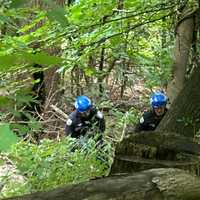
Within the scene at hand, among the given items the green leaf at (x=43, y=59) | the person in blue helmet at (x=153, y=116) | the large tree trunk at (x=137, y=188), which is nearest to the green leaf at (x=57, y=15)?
the green leaf at (x=43, y=59)

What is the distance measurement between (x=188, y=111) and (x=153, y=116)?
8.11 ft

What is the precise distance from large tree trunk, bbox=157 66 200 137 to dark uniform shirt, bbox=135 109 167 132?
2091mm

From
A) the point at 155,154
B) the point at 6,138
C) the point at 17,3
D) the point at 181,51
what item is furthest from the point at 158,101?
the point at 6,138

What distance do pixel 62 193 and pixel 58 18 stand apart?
42.4 inches

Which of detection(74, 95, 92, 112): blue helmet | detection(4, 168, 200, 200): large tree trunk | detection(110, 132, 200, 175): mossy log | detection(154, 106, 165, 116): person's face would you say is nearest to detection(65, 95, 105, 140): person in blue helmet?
detection(74, 95, 92, 112): blue helmet

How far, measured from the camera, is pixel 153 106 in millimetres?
7316

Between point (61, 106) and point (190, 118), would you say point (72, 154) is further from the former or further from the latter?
point (61, 106)

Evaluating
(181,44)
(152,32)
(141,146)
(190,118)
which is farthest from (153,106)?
(141,146)

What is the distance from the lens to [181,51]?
8477 mm

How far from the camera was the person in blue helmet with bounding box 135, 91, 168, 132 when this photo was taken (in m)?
6.98

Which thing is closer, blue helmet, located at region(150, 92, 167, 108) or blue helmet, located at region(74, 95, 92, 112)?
blue helmet, located at region(150, 92, 167, 108)

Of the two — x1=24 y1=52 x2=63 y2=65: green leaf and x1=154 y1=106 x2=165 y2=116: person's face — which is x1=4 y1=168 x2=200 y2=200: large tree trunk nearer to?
x1=24 y1=52 x2=63 y2=65: green leaf

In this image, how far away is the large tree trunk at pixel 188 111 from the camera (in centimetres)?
468

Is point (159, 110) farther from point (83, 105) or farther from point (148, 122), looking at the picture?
point (83, 105)
